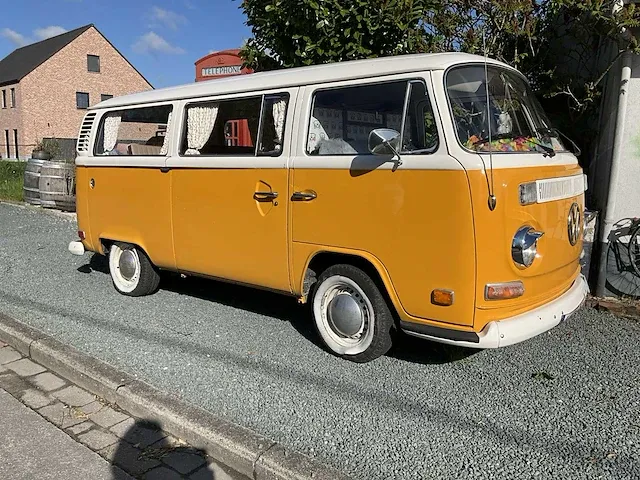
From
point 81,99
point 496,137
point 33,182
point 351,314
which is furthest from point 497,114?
point 81,99

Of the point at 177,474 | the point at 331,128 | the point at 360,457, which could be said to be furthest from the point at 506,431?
the point at 331,128

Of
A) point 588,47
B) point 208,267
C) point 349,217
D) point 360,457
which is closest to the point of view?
point 360,457

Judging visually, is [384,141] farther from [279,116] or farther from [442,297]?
[279,116]

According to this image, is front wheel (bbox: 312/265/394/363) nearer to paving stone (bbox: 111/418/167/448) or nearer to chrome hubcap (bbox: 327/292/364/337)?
chrome hubcap (bbox: 327/292/364/337)

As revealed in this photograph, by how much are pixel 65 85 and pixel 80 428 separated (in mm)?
45433

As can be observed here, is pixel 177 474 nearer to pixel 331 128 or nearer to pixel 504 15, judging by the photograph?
pixel 331 128

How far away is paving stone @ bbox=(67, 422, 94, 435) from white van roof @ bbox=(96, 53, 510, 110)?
280cm

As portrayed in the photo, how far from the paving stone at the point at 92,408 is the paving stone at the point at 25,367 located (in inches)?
32.5

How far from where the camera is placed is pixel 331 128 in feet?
13.8

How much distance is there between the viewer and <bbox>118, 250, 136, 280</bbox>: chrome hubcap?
600cm

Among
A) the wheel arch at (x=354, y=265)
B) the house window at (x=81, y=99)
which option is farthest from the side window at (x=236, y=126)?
the house window at (x=81, y=99)

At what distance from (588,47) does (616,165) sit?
1389mm

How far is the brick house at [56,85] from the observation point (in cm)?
4162

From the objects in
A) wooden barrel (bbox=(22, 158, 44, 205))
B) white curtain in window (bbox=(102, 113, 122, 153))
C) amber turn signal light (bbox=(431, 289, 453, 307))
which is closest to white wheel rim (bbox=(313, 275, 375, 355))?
amber turn signal light (bbox=(431, 289, 453, 307))
